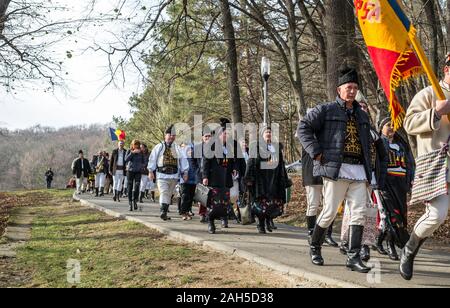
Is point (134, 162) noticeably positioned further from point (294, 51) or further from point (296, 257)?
point (296, 257)

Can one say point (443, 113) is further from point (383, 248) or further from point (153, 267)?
point (153, 267)

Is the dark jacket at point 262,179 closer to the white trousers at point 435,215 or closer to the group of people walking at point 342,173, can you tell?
the group of people walking at point 342,173

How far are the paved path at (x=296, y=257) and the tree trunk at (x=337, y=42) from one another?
3.20 m

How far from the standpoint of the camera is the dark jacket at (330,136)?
5512 millimetres

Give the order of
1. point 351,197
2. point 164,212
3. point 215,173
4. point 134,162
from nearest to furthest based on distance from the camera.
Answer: point 351,197
point 215,173
point 164,212
point 134,162

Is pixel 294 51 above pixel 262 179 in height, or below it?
above

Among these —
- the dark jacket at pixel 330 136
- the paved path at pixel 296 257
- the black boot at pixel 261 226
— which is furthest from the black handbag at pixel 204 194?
the dark jacket at pixel 330 136

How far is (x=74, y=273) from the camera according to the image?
6.19 m

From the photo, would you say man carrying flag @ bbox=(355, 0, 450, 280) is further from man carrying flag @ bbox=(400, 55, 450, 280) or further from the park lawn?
the park lawn

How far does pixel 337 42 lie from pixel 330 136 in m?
4.73

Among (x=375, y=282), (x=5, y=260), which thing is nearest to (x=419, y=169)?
(x=375, y=282)

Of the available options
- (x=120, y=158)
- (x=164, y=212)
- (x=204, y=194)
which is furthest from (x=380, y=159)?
(x=120, y=158)

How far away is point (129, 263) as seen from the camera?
6578 mm

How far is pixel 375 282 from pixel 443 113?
5.96ft
